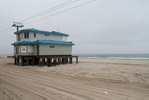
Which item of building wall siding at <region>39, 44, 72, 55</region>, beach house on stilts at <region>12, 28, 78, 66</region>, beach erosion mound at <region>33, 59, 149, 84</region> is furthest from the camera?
building wall siding at <region>39, 44, 72, 55</region>

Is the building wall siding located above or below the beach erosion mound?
above

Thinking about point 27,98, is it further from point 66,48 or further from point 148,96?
point 66,48

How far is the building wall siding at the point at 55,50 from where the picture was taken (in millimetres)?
18062

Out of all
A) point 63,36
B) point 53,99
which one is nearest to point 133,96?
point 53,99

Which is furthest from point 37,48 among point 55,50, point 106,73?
point 106,73

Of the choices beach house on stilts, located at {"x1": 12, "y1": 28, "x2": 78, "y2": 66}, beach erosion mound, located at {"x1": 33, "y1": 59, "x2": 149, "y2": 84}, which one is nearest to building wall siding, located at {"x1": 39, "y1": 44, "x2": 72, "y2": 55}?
beach house on stilts, located at {"x1": 12, "y1": 28, "x2": 78, "y2": 66}

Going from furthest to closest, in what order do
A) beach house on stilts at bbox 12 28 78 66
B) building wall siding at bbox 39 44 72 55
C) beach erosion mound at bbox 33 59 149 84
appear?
building wall siding at bbox 39 44 72 55 → beach house on stilts at bbox 12 28 78 66 → beach erosion mound at bbox 33 59 149 84

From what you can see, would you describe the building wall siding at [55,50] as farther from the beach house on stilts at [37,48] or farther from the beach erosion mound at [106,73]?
the beach erosion mound at [106,73]

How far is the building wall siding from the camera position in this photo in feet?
59.3

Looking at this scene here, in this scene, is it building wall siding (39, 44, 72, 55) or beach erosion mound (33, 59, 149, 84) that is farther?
building wall siding (39, 44, 72, 55)

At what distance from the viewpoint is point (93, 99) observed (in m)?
4.63

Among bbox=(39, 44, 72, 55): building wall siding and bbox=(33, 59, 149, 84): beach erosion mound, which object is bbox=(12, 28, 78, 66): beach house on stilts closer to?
bbox=(39, 44, 72, 55): building wall siding

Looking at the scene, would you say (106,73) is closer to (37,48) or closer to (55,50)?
(55,50)

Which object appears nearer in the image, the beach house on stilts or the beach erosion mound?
the beach erosion mound
